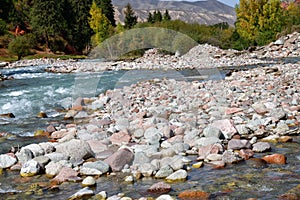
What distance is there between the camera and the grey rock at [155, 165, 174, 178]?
4.41 meters

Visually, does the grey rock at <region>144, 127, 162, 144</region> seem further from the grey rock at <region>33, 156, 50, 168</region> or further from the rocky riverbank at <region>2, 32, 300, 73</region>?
the rocky riverbank at <region>2, 32, 300, 73</region>

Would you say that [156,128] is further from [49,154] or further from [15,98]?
[15,98]

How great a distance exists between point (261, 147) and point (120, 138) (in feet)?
7.51

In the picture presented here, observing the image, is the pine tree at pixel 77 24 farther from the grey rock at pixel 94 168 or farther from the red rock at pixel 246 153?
the red rock at pixel 246 153

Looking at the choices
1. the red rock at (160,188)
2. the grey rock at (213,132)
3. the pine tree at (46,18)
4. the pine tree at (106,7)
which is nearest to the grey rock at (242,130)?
the grey rock at (213,132)

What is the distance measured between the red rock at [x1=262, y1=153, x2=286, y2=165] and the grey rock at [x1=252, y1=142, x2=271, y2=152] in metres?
0.36

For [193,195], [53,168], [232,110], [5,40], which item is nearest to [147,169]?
[193,195]

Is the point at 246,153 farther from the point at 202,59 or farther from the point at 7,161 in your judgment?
the point at 202,59

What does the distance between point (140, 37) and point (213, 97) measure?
23.1 m

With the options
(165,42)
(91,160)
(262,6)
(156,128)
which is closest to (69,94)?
(156,128)

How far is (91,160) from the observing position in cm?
523

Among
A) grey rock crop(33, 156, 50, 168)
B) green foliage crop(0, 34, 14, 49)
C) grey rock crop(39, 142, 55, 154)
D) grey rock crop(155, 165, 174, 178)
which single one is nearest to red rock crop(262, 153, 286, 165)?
grey rock crop(155, 165, 174, 178)

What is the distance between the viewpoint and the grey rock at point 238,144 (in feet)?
17.1

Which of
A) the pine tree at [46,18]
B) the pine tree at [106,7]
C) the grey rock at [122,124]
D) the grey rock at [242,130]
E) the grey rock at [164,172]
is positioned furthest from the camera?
the pine tree at [106,7]
